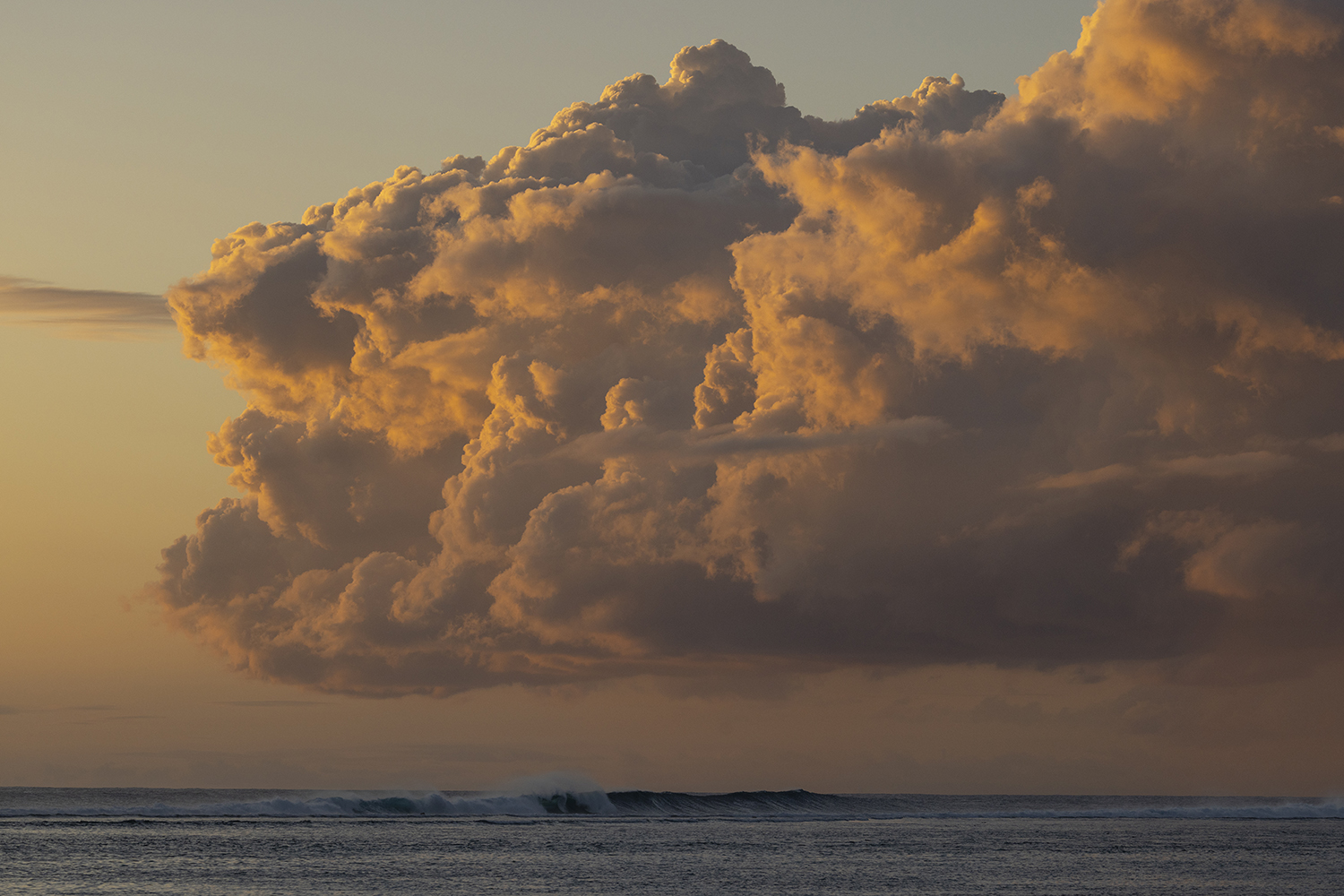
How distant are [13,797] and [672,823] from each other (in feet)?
321

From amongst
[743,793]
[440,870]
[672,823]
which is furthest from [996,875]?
[743,793]

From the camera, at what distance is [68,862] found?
8406 cm

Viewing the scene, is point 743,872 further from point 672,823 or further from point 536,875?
point 672,823

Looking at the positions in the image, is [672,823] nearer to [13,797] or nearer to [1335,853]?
[1335,853]

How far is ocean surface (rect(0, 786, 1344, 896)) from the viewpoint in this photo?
7956 centimetres

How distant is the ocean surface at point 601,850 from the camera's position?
3132 inches

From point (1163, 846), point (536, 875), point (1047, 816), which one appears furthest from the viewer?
point (1047, 816)

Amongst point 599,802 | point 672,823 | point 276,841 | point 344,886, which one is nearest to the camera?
point 344,886

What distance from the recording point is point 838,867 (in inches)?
3627

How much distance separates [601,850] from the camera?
103188 mm

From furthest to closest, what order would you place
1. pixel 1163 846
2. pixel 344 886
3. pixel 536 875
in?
pixel 1163 846 → pixel 536 875 → pixel 344 886

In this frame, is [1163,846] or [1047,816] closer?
[1163,846]

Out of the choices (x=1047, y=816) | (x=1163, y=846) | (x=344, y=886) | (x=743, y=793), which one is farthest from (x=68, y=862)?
(x=1047, y=816)

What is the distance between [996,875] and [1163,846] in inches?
1439
